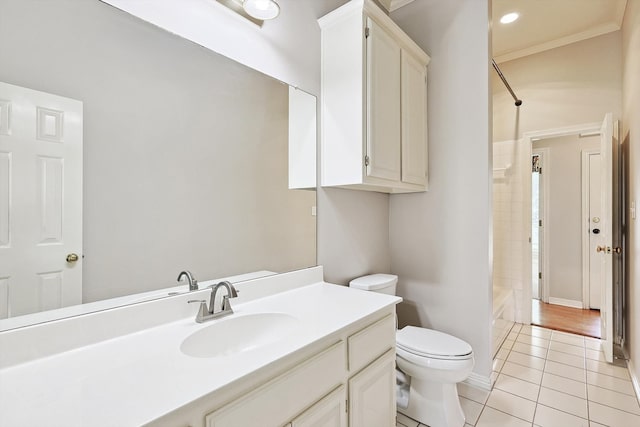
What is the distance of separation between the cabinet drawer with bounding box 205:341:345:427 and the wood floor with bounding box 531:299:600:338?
3.15m

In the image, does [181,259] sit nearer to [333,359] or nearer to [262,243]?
[262,243]

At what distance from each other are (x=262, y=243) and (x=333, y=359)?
697mm

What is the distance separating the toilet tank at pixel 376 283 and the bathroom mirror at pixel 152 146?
58 cm

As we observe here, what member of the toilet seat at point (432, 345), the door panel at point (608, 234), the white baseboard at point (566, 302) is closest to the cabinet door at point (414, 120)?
the toilet seat at point (432, 345)

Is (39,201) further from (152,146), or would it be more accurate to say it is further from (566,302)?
(566,302)

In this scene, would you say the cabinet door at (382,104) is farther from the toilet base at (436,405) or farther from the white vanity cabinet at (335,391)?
the toilet base at (436,405)

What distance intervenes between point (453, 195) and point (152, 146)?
188cm

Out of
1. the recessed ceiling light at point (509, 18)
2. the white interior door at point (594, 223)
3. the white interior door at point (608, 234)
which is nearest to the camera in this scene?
the white interior door at point (608, 234)

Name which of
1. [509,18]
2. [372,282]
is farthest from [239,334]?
[509,18]

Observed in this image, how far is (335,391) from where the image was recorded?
3.60ft

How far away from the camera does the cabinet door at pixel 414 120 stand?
6.59 ft

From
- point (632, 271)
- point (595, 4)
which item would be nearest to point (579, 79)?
point (595, 4)

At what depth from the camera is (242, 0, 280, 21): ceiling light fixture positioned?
1.38 metres

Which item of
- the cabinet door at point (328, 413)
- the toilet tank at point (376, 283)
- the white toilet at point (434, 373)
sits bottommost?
the white toilet at point (434, 373)
